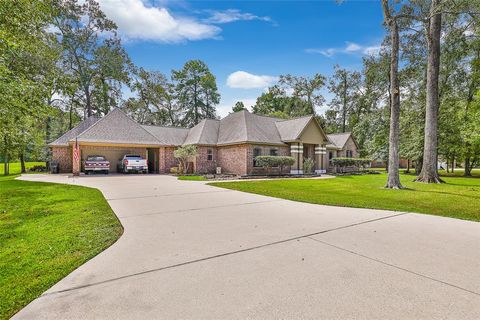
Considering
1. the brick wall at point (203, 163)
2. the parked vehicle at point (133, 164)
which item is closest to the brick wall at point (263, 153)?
the brick wall at point (203, 163)

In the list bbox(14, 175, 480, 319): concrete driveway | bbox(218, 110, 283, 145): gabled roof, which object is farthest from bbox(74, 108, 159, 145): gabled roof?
bbox(14, 175, 480, 319): concrete driveway

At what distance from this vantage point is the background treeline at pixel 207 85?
32.3ft

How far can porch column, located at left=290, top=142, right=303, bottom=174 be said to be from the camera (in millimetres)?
23969

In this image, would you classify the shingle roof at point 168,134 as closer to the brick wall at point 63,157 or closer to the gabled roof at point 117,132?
the gabled roof at point 117,132

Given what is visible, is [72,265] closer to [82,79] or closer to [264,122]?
[264,122]

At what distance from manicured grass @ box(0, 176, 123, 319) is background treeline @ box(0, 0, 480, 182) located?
3.68 meters

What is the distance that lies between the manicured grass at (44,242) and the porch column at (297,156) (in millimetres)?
18830

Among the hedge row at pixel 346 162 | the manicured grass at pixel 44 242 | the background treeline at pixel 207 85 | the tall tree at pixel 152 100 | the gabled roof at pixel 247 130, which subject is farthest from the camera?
the tall tree at pixel 152 100

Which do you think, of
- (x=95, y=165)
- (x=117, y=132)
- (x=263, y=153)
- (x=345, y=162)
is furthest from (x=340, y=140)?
(x=95, y=165)

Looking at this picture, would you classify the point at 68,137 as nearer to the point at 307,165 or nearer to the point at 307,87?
the point at 307,165

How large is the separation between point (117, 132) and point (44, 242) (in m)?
20.3

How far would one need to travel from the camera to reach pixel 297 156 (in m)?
24.1

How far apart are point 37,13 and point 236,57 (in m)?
13.2

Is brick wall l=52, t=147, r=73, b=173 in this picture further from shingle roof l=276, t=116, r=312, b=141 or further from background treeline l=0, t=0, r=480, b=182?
shingle roof l=276, t=116, r=312, b=141
